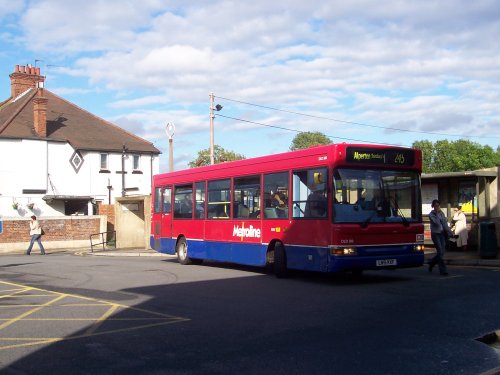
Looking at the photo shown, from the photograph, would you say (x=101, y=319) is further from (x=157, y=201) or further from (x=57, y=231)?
(x=57, y=231)

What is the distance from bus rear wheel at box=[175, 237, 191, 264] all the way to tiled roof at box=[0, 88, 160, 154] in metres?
25.6

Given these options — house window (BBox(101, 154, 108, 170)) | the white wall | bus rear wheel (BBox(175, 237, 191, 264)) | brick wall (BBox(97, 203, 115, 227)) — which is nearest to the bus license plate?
bus rear wheel (BBox(175, 237, 191, 264))

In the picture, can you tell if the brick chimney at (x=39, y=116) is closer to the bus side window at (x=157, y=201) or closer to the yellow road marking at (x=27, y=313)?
the bus side window at (x=157, y=201)

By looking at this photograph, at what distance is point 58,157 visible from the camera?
42344 millimetres

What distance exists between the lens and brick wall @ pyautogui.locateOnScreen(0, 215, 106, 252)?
32.7 metres

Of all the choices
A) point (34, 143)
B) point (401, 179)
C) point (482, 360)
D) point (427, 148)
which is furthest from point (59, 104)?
point (427, 148)

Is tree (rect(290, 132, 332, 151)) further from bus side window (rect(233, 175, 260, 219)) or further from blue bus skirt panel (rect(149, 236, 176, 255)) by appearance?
bus side window (rect(233, 175, 260, 219))

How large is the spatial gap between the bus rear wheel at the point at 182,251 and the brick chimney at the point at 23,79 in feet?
114

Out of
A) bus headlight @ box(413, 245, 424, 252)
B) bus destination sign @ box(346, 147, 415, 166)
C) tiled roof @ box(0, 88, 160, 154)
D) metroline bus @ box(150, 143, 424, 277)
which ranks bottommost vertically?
bus headlight @ box(413, 245, 424, 252)

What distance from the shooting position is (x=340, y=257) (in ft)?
39.8

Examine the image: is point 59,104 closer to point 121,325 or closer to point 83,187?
point 83,187

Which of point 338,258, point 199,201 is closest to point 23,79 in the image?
point 199,201

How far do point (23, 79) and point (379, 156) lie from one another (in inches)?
1724

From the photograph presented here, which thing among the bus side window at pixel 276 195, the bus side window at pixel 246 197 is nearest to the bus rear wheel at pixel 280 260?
the bus side window at pixel 276 195
